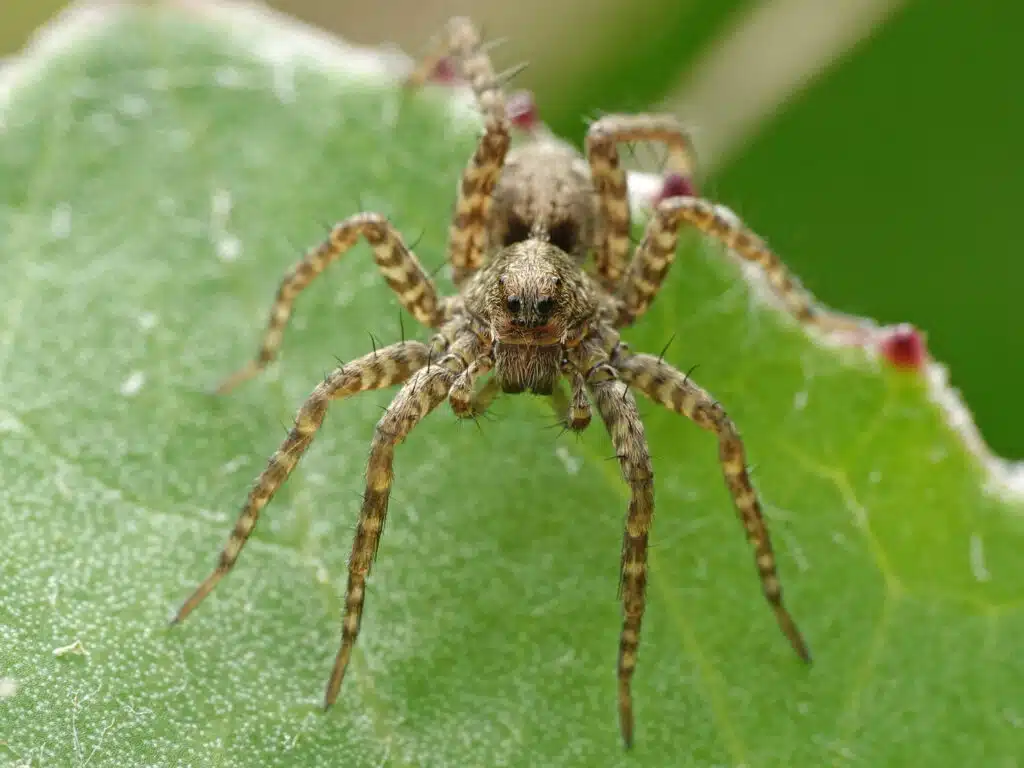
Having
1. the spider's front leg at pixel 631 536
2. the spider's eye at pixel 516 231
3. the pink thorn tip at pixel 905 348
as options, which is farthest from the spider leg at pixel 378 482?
the pink thorn tip at pixel 905 348

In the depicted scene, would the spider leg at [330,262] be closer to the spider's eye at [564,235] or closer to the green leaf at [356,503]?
the green leaf at [356,503]

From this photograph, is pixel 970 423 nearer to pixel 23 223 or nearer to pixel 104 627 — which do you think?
pixel 104 627

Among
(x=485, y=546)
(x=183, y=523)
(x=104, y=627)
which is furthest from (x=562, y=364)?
(x=104, y=627)

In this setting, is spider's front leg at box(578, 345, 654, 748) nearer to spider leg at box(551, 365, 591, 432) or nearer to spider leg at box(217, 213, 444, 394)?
spider leg at box(551, 365, 591, 432)

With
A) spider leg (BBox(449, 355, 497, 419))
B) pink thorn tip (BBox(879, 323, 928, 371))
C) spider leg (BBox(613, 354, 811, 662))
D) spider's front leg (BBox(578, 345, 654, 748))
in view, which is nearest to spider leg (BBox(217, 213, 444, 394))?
spider leg (BBox(449, 355, 497, 419))

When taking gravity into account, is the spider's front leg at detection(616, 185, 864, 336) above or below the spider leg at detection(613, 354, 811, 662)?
above

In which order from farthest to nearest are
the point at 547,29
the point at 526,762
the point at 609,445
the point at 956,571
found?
the point at 547,29
the point at 609,445
the point at 956,571
the point at 526,762

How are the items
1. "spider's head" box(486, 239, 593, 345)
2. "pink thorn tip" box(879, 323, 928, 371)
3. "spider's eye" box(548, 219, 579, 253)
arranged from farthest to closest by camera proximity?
"spider's eye" box(548, 219, 579, 253) → "spider's head" box(486, 239, 593, 345) → "pink thorn tip" box(879, 323, 928, 371)
